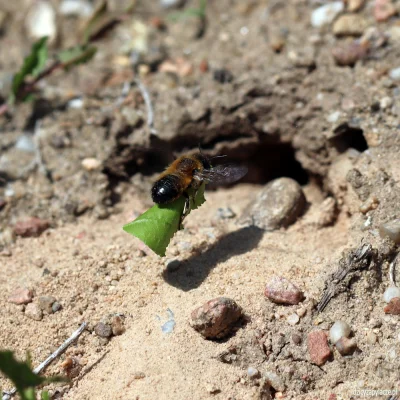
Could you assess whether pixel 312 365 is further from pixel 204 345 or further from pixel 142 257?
pixel 142 257

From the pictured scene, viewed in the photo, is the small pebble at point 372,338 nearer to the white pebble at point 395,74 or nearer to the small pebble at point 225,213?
the small pebble at point 225,213

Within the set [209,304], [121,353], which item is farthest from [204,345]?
[121,353]

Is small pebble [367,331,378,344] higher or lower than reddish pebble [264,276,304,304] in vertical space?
lower

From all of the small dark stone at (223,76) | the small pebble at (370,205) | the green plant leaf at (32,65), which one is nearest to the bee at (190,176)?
the small pebble at (370,205)

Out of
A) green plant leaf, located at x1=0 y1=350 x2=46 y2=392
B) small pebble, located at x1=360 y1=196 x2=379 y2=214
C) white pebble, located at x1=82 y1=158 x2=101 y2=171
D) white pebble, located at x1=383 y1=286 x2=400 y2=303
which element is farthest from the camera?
white pebble, located at x1=82 y1=158 x2=101 y2=171

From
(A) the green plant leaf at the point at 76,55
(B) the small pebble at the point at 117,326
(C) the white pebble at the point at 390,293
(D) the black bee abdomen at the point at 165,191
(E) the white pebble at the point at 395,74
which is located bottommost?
(C) the white pebble at the point at 390,293

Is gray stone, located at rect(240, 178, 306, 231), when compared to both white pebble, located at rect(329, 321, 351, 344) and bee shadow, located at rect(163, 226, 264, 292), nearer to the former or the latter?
bee shadow, located at rect(163, 226, 264, 292)

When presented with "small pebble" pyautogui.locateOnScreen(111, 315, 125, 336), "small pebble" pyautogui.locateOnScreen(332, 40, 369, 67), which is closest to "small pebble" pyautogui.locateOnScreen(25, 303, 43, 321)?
"small pebble" pyautogui.locateOnScreen(111, 315, 125, 336)
